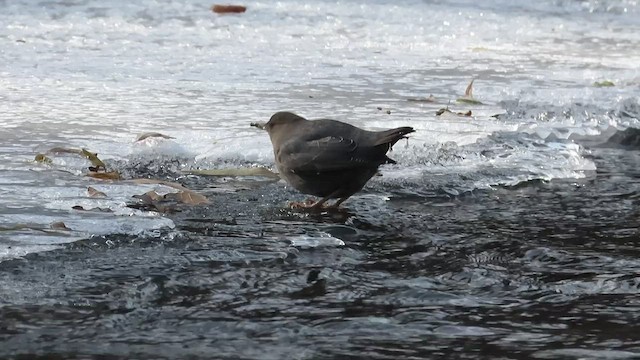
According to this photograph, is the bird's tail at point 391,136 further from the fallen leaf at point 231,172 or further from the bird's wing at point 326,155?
the fallen leaf at point 231,172

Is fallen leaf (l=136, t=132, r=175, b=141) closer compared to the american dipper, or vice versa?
the american dipper

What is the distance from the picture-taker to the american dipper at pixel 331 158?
4.92 m

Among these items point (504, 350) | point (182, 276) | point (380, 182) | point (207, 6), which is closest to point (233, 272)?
point (182, 276)

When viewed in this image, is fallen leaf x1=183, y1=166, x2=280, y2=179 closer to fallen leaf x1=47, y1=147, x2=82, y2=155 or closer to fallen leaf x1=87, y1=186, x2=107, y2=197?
fallen leaf x1=47, y1=147, x2=82, y2=155

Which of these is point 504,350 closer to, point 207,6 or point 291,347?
point 291,347

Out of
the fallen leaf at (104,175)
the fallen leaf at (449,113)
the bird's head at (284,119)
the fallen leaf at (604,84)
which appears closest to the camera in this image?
the fallen leaf at (104,175)

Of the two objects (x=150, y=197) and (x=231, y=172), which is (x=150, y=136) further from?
Answer: (x=150, y=197)

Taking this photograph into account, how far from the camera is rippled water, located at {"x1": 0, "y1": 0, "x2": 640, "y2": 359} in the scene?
3.42 meters

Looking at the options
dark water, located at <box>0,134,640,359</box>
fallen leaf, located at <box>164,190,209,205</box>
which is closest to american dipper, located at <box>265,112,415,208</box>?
dark water, located at <box>0,134,640,359</box>

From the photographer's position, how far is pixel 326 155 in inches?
196

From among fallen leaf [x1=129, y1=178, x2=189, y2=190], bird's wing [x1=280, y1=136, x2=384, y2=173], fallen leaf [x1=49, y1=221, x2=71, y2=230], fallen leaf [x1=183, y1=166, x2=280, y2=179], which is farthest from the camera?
fallen leaf [x1=183, y1=166, x2=280, y2=179]

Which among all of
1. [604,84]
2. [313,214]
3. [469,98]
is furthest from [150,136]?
[604,84]

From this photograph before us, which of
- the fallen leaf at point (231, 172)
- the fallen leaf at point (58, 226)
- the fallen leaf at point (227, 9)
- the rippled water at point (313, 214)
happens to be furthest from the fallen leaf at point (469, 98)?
the fallen leaf at point (227, 9)

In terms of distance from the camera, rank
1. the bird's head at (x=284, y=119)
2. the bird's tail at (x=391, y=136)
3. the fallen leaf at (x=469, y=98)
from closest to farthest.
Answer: the bird's tail at (x=391, y=136), the bird's head at (x=284, y=119), the fallen leaf at (x=469, y=98)
